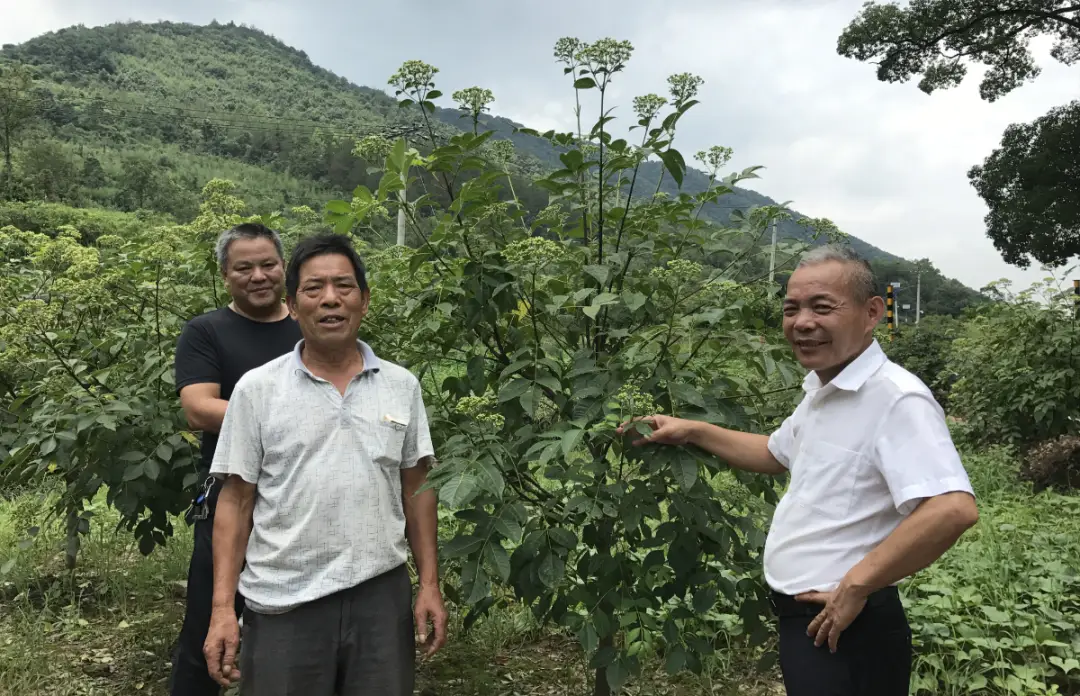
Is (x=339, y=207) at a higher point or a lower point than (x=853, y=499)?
higher

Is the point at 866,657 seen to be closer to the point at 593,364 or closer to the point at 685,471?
the point at 685,471

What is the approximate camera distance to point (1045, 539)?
4559 millimetres

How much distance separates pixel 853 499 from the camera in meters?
1.52

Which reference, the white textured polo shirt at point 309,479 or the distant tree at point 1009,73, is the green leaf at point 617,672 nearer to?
the white textured polo shirt at point 309,479

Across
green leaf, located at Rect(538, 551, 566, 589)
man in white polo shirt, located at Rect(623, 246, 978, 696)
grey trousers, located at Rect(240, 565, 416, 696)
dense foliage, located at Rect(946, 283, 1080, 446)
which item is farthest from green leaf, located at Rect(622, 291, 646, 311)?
dense foliage, located at Rect(946, 283, 1080, 446)

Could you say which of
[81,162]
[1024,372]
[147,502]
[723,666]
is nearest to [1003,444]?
[1024,372]

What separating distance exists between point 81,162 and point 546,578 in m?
59.1

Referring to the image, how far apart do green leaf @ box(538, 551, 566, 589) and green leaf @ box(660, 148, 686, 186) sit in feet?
3.65

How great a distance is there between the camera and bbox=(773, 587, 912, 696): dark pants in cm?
152

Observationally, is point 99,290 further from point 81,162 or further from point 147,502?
point 81,162

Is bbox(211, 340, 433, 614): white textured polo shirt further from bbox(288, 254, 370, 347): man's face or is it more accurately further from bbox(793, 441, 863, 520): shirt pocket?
bbox(793, 441, 863, 520): shirt pocket

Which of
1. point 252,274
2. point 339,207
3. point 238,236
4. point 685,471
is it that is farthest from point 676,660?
point 238,236

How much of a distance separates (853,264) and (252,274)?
5.59 ft

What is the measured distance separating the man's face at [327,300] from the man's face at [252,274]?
0.56 m
